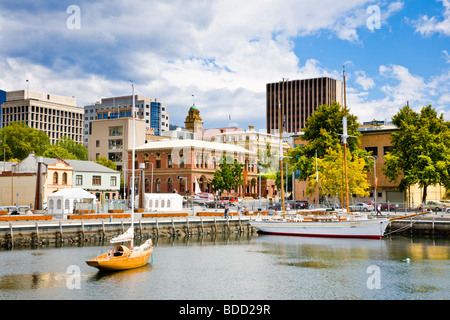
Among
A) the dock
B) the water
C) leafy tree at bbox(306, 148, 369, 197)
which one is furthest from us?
leafy tree at bbox(306, 148, 369, 197)

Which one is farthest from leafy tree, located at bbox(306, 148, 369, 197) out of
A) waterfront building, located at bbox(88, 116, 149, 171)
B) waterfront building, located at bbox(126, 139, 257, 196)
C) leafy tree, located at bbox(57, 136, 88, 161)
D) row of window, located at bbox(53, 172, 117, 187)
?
leafy tree, located at bbox(57, 136, 88, 161)

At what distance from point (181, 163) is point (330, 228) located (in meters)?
66.6

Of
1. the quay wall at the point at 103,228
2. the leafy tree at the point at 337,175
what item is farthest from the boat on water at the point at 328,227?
the leafy tree at the point at 337,175

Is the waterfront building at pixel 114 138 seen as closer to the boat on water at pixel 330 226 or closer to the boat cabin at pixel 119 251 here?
the boat on water at pixel 330 226

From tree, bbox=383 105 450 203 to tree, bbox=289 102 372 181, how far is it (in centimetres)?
599

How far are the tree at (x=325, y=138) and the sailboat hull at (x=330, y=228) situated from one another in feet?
65.1

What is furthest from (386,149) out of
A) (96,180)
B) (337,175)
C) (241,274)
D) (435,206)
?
(241,274)

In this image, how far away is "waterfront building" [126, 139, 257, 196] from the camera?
421 ft

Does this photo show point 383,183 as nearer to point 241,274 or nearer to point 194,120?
point 241,274

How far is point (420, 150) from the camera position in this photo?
82375 millimetres

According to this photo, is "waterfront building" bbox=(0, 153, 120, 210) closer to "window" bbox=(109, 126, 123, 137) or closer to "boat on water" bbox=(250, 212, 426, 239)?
"boat on water" bbox=(250, 212, 426, 239)

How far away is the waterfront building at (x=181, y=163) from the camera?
5054 inches
